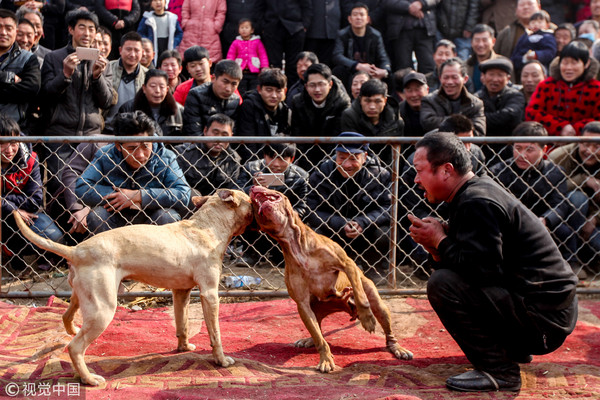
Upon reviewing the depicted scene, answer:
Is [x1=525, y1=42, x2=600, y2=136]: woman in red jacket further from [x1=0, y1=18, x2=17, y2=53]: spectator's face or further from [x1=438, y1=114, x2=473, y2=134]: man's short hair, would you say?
[x1=0, y1=18, x2=17, y2=53]: spectator's face

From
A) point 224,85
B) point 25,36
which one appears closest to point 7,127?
point 25,36

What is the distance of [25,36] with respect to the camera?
7.96m

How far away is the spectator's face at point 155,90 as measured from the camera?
7.41m

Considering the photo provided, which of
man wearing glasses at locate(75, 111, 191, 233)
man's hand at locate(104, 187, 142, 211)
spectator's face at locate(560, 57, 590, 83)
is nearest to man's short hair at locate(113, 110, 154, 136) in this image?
man wearing glasses at locate(75, 111, 191, 233)

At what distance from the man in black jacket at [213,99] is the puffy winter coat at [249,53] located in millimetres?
1829

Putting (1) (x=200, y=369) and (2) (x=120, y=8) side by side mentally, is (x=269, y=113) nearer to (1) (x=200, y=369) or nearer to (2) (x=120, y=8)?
(2) (x=120, y=8)

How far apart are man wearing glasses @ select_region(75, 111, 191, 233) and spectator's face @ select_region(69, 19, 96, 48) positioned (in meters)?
2.12

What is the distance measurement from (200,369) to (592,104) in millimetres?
5711

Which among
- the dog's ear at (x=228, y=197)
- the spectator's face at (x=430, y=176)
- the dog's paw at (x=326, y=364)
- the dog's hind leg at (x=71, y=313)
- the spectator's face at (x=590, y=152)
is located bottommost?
the dog's paw at (x=326, y=364)

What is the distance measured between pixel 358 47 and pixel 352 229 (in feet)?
13.3

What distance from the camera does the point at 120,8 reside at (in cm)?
973

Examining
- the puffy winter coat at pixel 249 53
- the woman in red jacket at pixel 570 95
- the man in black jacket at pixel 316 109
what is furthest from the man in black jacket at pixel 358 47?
the woman in red jacket at pixel 570 95

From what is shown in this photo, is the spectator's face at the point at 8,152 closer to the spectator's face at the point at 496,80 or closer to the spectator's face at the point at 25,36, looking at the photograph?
the spectator's face at the point at 25,36

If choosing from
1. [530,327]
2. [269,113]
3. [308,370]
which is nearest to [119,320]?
[308,370]
